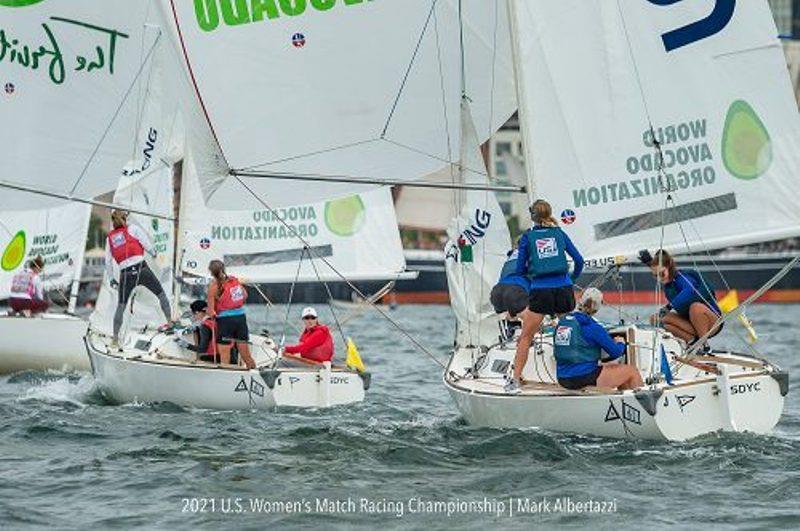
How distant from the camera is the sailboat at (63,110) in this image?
22.0m

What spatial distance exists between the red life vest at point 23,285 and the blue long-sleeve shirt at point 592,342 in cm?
1180

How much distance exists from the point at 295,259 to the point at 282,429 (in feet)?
24.7

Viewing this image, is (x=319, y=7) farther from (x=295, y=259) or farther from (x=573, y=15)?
(x=295, y=259)

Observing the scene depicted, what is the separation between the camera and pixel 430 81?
1623 cm

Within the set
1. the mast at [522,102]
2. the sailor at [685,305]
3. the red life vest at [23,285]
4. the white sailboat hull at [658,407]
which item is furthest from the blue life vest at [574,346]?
the red life vest at [23,285]

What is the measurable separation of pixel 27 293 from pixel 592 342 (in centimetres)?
1200

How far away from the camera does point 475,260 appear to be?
1831 cm

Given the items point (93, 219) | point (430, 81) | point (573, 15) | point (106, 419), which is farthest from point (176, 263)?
point (93, 219)

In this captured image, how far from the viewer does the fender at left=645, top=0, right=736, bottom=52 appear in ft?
48.9

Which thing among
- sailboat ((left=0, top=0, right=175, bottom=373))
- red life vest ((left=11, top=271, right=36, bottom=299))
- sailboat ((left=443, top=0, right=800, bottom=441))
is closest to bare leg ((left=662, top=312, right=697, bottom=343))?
sailboat ((left=443, top=0, right=800, bottom=441))

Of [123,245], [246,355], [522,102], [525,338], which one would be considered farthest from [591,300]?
[123,245]

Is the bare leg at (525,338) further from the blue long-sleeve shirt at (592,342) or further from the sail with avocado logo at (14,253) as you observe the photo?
the sail with avocado logo at (14,253)

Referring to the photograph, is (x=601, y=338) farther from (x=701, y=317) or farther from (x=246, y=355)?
(x=246, y=355)

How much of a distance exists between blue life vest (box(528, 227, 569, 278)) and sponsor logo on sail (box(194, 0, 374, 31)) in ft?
9.53
